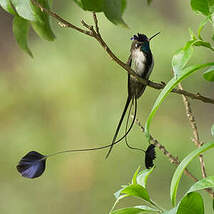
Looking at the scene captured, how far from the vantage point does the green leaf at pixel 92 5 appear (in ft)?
1.80

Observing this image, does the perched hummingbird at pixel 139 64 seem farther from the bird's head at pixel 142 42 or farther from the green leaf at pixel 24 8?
the green leaf at pixel 24 8

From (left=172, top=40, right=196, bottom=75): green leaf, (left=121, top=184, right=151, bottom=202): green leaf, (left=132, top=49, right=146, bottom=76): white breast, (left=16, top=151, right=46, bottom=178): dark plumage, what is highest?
(left=132, top=49, right=146, bottom=76): white breast

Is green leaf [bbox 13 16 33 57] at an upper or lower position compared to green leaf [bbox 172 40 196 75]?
upper

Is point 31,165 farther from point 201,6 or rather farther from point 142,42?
point 142,42

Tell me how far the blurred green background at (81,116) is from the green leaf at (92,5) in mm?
2330

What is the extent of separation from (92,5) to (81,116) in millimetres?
2781

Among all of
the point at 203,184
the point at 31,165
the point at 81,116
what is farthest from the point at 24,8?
the point at 81,116

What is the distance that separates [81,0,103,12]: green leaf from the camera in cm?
55

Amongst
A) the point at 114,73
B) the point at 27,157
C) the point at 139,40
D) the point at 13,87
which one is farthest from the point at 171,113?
the point at 27,157

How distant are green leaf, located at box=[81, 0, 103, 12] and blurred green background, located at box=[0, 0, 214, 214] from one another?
2330mm

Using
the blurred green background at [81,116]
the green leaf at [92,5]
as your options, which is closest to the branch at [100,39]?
the green leaf at [92,5]

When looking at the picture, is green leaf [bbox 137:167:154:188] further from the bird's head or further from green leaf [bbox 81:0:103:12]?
the bird's head

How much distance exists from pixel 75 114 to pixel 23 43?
106 inches

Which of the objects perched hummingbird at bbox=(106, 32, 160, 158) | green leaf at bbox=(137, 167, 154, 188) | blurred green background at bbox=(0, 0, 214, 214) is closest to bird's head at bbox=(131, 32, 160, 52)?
perched hummingbird at bbox=(106, 32, 160, 158)
